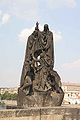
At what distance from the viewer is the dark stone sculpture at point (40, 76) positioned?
10.1 meters

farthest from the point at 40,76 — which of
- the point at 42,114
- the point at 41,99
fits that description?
the point at 42,114

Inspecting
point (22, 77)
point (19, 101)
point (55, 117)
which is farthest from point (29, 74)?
point (55, 117)

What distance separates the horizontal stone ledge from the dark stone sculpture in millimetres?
1743

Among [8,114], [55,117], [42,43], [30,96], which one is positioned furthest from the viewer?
[42,43]

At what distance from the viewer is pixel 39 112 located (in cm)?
802

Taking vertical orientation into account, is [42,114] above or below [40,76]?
below

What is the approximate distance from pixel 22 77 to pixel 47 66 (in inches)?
33.8

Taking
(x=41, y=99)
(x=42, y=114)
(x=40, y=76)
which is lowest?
(x=42, y=114)

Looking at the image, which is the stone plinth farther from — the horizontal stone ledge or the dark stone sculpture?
the dark stone sculpture

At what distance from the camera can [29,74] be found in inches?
410

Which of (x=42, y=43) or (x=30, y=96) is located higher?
(x=42, y=43)

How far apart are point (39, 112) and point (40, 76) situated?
2431 mm

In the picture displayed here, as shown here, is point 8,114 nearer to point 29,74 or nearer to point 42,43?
point 29,74

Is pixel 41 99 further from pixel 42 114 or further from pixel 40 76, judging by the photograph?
pixel 42 114
